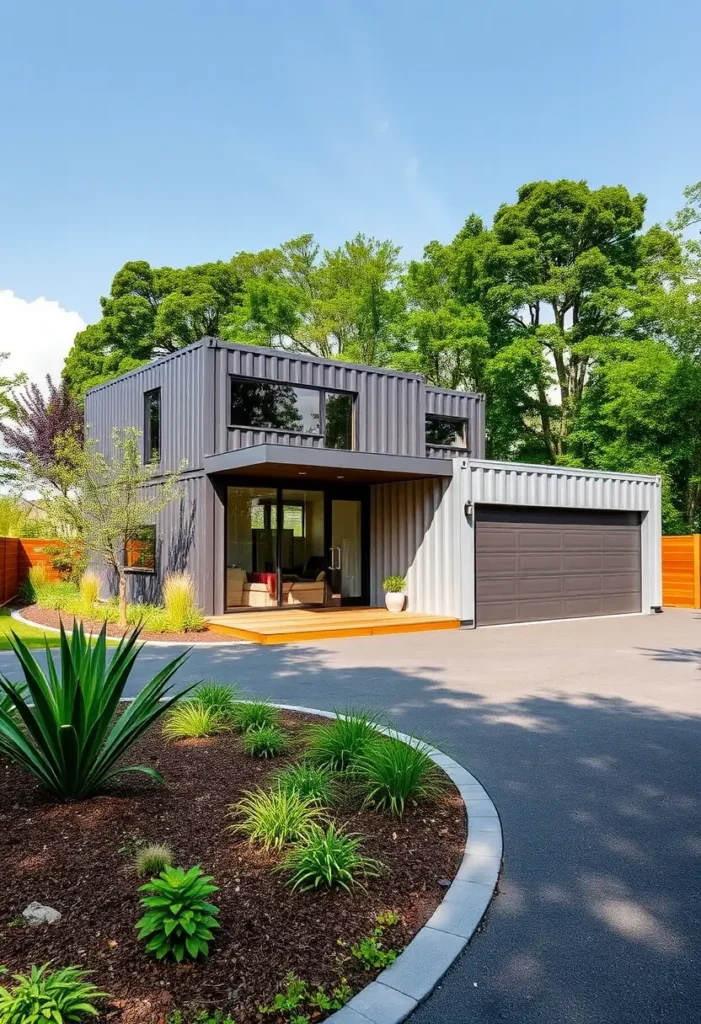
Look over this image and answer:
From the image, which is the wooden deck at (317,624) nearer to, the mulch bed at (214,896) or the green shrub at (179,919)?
the mulch bed at (214,896)

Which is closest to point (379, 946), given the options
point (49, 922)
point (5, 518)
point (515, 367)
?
point (49, 922)

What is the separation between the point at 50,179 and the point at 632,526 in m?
14.1

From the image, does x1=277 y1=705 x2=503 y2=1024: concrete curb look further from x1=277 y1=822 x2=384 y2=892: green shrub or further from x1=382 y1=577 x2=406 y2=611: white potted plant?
x1=382 y1=577 x2=406 y2=611: white potted plant

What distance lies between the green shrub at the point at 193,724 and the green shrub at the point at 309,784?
3.66ft

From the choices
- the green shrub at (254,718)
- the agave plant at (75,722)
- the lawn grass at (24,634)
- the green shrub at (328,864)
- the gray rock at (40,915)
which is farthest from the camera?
the lawn grass at (24,634)

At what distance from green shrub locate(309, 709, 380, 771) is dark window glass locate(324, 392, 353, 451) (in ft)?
32.3

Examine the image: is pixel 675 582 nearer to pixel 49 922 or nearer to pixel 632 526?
pixel 632 526

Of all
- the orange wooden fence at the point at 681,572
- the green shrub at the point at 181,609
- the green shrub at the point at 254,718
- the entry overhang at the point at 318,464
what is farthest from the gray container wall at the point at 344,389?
the green shrub at the point at 254,718

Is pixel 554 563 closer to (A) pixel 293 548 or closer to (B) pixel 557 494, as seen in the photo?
(B) pixel 557 494

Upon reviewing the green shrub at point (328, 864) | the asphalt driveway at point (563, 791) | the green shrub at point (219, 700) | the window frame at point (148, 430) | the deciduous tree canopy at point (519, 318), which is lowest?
the asphalt driveway at point (563, 791)

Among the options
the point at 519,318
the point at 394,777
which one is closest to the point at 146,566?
the point at 394,777

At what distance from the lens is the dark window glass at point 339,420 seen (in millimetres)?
14062

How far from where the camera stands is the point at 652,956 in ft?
8.01

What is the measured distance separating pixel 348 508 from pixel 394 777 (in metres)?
11.3
